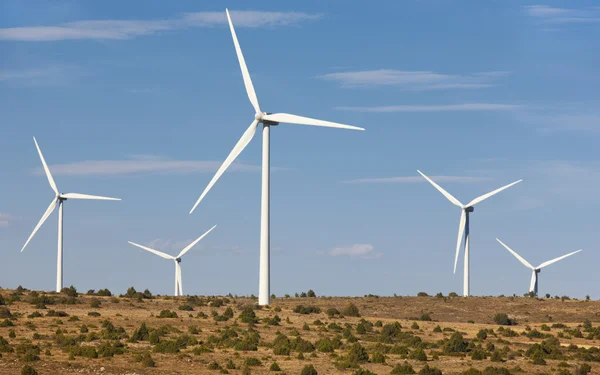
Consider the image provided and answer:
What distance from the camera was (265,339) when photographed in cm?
9462

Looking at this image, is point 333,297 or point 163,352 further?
point 333,297

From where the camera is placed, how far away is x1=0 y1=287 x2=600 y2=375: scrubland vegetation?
78.3 metres

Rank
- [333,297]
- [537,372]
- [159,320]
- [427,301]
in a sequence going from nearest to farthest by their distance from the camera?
[537,372], [159,320], [427,301], [333,297]

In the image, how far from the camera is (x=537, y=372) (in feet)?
267

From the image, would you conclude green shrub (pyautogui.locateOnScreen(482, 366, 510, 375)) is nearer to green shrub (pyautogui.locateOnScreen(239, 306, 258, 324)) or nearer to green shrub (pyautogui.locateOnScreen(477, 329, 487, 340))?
green shrub (pyautogui.locateOnScreen(477, 329, 487, 340))

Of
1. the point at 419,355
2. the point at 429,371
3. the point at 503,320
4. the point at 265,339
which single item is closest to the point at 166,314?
the point at 265,339

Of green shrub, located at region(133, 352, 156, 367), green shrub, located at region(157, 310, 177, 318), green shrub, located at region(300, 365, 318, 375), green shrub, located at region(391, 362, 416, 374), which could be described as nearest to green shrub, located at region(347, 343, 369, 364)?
green shrub, located at region(391, 362, 416, 374)

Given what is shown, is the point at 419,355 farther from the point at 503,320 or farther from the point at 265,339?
the point at 503,320

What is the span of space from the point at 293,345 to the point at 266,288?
28646 mm

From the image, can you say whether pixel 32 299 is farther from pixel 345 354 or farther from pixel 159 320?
pixel 345 354

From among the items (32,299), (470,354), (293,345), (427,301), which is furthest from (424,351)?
(427,301)

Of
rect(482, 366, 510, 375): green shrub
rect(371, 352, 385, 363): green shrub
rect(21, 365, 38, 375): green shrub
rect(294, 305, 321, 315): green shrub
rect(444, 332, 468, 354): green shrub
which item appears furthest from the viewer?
rect(294, 305, 321, 315): green shrub

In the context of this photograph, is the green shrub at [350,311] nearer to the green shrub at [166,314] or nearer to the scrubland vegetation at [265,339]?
the scrubland vegetation at [265,339]

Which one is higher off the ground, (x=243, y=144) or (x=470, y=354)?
(x=243, y=144)
